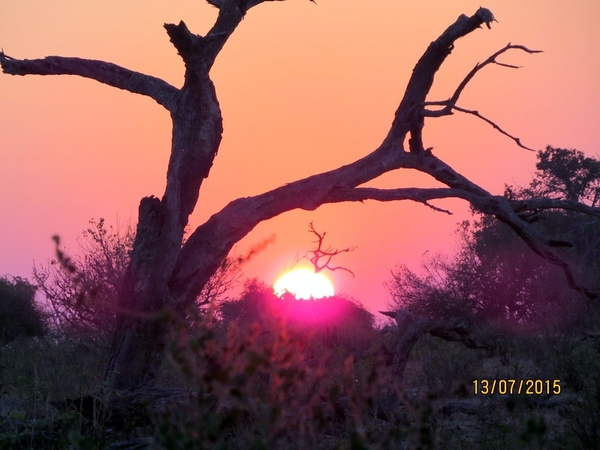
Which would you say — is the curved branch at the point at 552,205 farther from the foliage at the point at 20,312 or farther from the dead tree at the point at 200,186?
the foliage at the point at 20,312

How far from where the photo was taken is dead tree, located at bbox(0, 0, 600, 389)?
29.9 ft

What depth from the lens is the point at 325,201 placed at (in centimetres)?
1034

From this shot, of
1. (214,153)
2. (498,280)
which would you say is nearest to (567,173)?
(498,280)

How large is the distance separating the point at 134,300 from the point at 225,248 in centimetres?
138

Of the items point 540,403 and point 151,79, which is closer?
point 540,403

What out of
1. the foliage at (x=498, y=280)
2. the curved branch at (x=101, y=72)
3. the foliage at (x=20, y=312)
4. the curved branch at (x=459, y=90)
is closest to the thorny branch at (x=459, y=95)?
the curved branch at (x=459, y=90)

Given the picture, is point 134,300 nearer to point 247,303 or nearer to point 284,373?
point 284,373

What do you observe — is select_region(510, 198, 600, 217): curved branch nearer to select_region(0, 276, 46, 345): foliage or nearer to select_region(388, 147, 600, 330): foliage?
select_region(388, 147, 600, 330): foliage

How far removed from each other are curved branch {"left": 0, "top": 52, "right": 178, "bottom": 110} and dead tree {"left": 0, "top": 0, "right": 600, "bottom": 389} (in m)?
0.01

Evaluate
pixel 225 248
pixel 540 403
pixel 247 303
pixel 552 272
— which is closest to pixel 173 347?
pixel 225 248

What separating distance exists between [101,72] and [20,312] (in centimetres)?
2068
